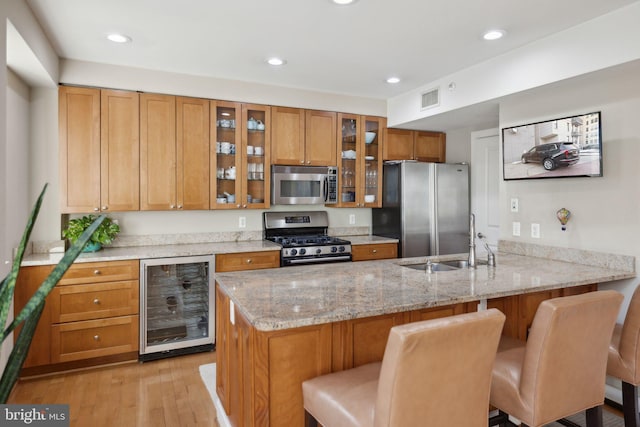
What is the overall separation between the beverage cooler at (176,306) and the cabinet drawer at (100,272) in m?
0.08

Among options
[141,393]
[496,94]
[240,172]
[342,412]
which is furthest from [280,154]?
[342,412]

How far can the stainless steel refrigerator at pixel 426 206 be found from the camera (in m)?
4.48

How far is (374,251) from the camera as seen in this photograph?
4406 mm

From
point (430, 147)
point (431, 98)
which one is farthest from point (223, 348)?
point (430, 147)

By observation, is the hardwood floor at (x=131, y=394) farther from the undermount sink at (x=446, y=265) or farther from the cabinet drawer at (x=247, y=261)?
the undermount sink at (x=446, y=265)

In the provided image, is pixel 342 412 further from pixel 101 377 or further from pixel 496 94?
pixel 496 94

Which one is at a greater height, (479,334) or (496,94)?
(496,94)

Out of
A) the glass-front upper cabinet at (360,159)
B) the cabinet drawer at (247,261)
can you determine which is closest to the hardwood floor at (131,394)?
the cabinet drawer at (247,261)

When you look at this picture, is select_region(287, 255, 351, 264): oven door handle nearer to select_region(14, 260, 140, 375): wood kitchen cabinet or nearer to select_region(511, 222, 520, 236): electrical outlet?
select_region(14, 260, 140, 375): wood kitchen cabinet

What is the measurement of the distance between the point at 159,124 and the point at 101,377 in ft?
7.22

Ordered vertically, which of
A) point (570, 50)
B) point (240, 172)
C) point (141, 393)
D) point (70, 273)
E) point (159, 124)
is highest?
point (570, 50)

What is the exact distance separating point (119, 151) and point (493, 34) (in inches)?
126

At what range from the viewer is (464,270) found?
8.71 ft

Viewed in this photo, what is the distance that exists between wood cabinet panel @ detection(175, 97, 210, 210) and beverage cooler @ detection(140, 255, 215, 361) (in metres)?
0.63
